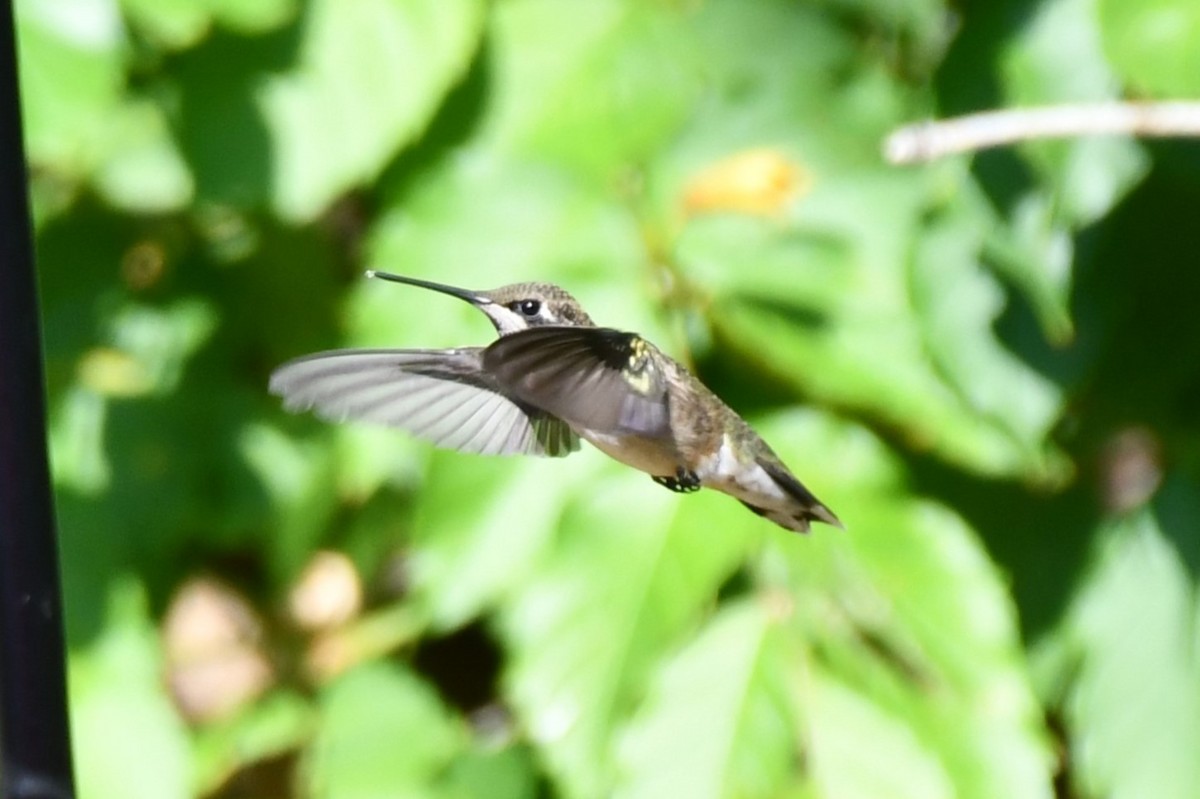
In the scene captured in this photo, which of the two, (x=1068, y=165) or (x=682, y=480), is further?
(x=1068, y=165)

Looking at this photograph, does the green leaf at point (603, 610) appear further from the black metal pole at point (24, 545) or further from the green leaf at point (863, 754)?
the black metal pole at point (24, 545)

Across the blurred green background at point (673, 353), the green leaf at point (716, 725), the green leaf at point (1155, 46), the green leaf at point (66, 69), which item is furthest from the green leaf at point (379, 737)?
the green leaf at point (1155, 46)

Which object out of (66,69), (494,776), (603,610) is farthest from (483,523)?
(66,69)

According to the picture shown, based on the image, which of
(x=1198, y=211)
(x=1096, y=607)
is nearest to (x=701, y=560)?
(x=1096, y=607)

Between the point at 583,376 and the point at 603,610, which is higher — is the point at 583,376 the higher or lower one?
the higher one

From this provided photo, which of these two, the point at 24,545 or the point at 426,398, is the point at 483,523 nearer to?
the point at 426,398

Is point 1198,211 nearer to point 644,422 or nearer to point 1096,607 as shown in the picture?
point 1096,607
